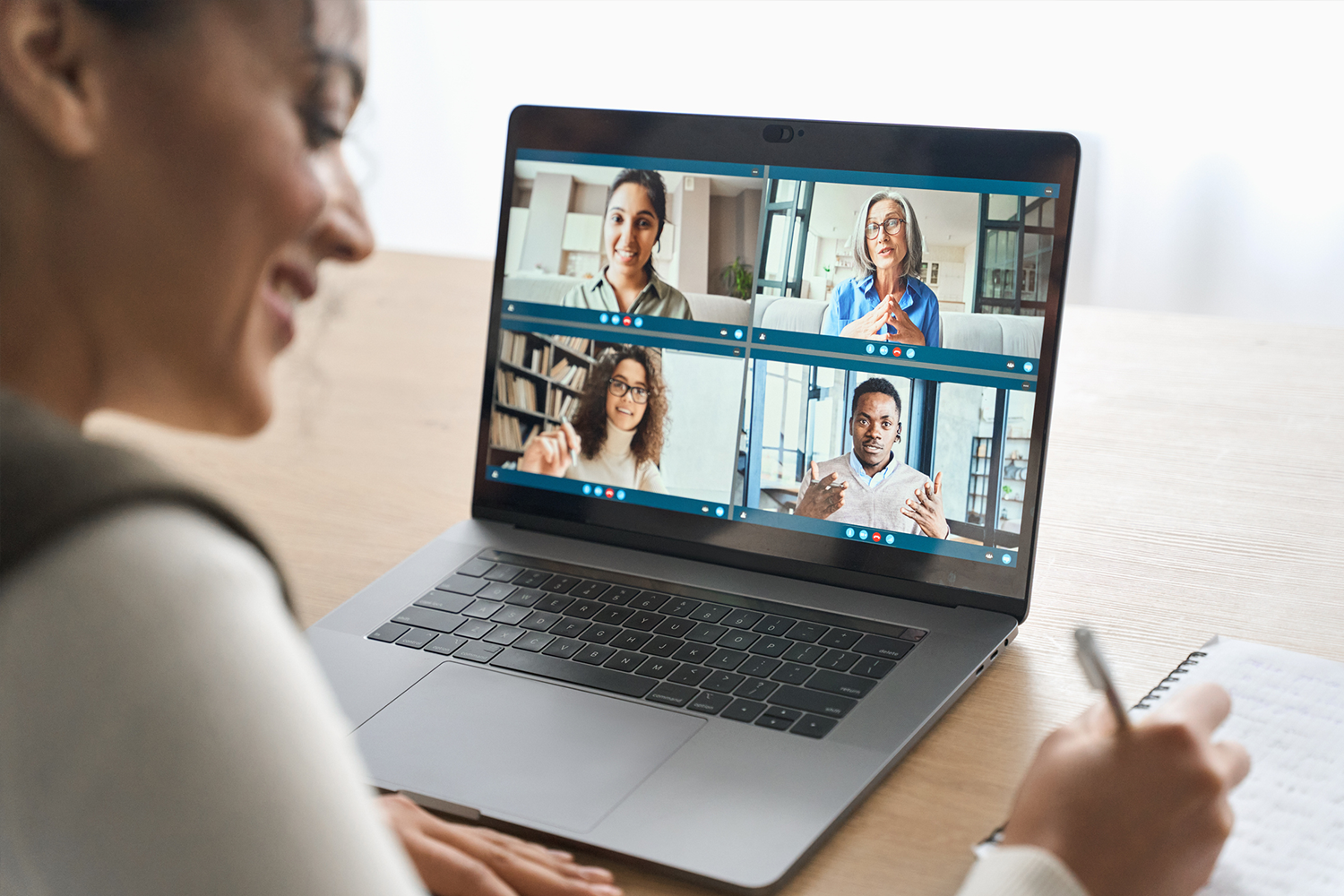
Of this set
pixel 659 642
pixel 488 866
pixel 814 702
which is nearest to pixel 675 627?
pixel 659 642

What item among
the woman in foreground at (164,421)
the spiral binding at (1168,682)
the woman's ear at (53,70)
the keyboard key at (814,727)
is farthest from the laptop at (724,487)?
the woman's ear at (53,70)

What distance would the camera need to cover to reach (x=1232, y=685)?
628 millimetres

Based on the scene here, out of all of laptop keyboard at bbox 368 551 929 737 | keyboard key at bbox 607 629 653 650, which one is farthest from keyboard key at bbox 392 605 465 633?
keyboard key at bbox 607 629 653 650

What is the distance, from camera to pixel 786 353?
2.58ft

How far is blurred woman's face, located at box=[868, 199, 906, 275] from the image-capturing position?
2.47ft

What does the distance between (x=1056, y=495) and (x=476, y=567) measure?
486 millimetres

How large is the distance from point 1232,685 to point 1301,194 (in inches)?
74.3

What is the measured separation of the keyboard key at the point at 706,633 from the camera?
0.71 meters

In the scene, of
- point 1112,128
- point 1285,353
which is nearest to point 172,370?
point 1285,353

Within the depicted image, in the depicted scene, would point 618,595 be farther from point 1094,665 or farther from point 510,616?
point 1094,665

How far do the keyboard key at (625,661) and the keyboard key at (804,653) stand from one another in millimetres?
89

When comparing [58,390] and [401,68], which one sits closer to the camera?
[58,390]

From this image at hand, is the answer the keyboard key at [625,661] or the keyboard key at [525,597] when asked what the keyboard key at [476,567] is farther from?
the keyboard key at [625,661]

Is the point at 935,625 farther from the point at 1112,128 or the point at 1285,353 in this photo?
the point at 1112,128
